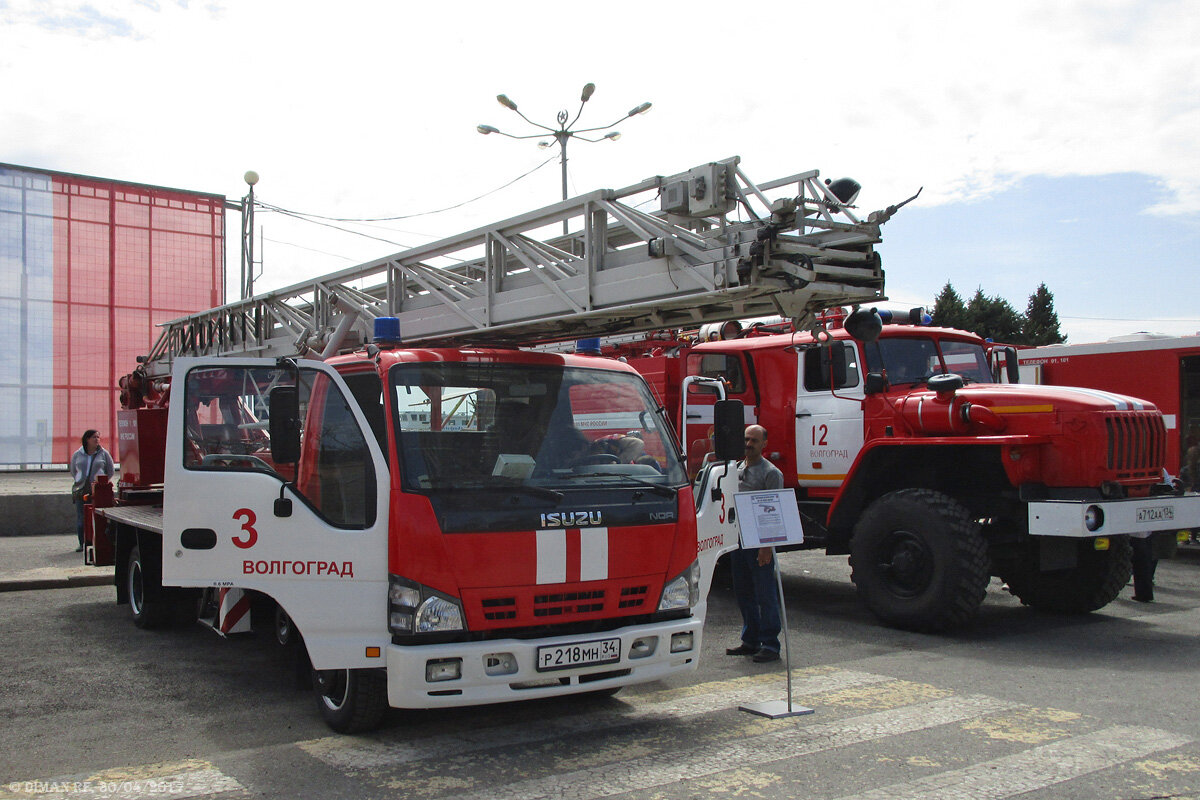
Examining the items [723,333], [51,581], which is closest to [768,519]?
[723,333]

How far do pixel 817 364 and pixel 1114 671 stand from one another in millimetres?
3641

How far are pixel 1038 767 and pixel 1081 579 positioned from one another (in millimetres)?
4538

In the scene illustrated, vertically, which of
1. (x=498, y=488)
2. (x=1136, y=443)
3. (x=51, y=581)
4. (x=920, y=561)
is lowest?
(x=51, y=581)

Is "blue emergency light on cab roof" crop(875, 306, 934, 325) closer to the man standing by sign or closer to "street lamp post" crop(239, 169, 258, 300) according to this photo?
the man standing by sign

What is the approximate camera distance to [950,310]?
52.1 meters

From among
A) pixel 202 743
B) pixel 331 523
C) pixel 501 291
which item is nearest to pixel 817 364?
pixel 501 291

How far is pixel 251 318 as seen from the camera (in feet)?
31.7

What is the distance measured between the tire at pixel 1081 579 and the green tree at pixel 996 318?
42.4m

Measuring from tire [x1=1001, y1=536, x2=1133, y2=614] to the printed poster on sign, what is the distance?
3.22 meters

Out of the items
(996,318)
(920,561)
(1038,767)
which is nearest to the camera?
(1038,767)

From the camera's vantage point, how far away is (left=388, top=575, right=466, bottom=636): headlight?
4746 mm

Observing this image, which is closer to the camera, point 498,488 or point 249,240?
point 498,488

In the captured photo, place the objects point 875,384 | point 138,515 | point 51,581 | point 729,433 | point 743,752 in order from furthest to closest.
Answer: point 51,581 < point 875,384 < point 138,515 < point 729,433 < point 743,752

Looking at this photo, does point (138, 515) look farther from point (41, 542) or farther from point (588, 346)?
point (41, 542)
